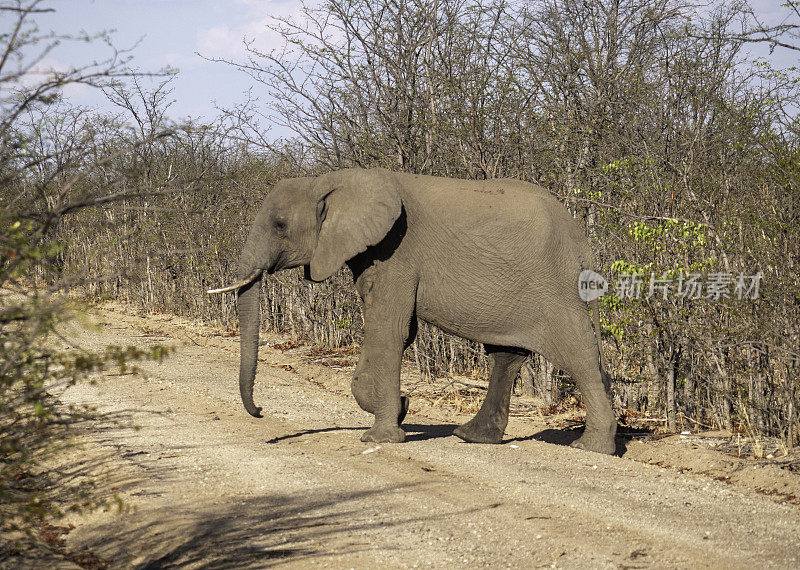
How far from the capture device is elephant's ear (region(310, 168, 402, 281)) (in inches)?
326

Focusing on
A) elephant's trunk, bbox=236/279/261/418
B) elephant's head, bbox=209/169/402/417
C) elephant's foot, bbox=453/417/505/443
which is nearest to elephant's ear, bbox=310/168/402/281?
elephant's head, bbox=209/169/402/417

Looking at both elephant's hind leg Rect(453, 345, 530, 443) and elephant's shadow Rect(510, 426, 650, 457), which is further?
elephant's shadow Rect(510, 426, 650, 457)

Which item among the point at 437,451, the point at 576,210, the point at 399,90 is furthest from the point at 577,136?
the point at 437,451

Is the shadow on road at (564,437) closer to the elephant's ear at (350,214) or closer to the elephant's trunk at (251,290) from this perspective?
the elephant's ear at (350,214)

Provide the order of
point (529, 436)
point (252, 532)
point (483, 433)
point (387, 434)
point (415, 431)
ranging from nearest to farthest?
1. point (252, 532)
2. point (387, 434)
3. point (483, 433)
4. point (529, 436)
5. point (415, 431)

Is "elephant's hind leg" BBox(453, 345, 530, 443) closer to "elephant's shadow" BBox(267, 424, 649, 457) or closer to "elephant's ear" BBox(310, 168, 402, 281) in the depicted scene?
"elephant's shadow" BBox(267, 424, 649, 457)

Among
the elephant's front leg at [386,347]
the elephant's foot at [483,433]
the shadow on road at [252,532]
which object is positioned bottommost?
the shadow on road at [252,532]

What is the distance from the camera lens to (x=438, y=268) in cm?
859

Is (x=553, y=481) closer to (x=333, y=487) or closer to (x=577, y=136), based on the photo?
(x=333, y=487)

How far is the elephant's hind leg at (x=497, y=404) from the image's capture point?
9008 millimetres

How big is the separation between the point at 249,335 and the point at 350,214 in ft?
5.25

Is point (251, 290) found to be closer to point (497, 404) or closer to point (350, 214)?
point (350, 214)

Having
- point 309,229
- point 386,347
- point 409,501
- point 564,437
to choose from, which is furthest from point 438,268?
point 409,501

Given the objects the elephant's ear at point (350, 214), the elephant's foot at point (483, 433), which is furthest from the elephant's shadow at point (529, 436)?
the elephant's ear at point (350, 214)
